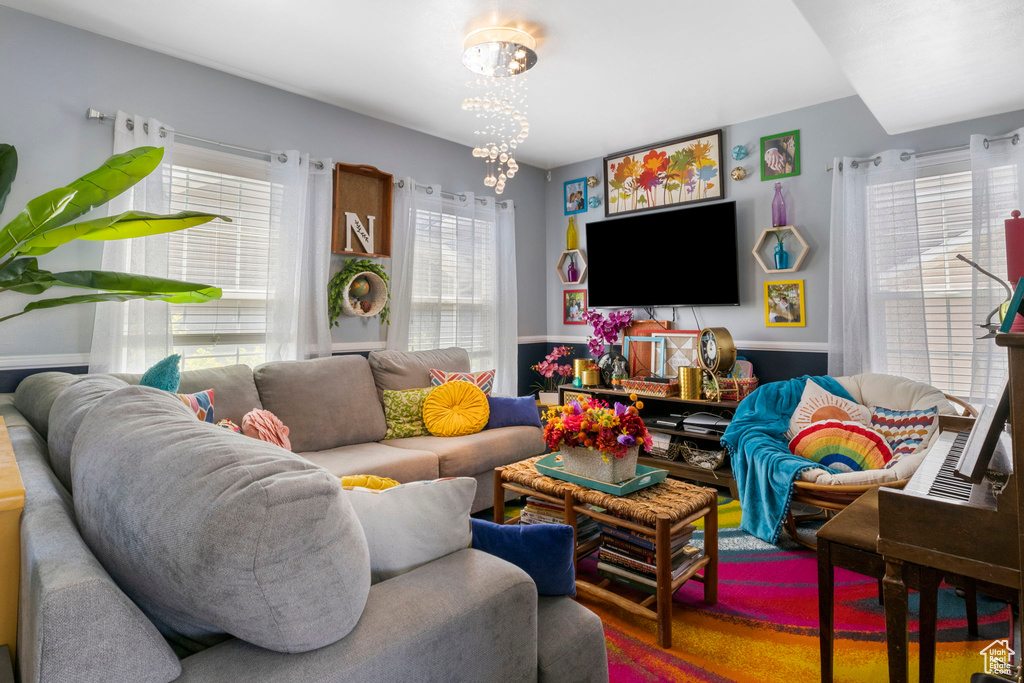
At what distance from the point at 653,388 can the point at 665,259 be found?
991 mm

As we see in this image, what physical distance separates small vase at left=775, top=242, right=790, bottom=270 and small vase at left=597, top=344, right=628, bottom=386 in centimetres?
127

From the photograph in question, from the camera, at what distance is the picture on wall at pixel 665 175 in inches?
159

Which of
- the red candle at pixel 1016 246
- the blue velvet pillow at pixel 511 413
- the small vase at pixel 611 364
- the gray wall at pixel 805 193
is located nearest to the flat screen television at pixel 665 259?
the gray wall at pixel 805 193

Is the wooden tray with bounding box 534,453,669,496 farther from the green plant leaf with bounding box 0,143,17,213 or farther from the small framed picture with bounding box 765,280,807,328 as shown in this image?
the green plant leaf with bounding box 0,143,17,213

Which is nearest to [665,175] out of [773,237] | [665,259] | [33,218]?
[665,259]

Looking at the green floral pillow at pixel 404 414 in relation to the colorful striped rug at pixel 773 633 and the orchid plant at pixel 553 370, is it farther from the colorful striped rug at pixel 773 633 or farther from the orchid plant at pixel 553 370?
the orchid plant at pixel 553 370

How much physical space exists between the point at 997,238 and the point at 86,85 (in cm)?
472

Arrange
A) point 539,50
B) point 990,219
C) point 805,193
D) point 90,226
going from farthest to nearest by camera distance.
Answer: point 805,193, point 990,219, point 539,50, point 90,226

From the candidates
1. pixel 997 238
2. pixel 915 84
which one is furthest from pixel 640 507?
pixel 997 238

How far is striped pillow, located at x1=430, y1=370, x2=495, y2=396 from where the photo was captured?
3.45 m

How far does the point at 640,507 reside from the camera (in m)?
1.96

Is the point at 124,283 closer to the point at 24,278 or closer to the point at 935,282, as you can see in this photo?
the point at 24,278

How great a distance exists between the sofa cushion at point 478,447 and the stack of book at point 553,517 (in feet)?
1.93

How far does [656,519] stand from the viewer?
6.19ft
